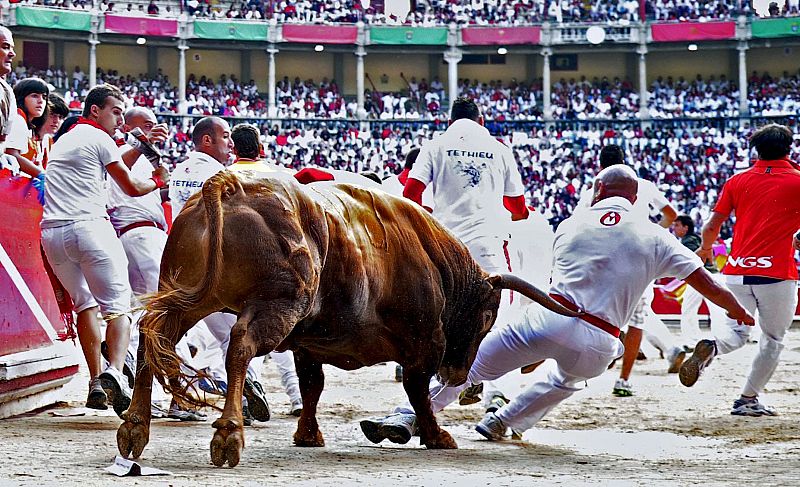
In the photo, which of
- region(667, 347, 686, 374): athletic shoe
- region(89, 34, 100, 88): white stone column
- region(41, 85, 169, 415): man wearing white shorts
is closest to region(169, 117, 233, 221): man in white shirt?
region(41, 85, 169, 415): man wearing white shorts

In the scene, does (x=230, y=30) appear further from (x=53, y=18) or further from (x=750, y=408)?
(x=750, y=408)

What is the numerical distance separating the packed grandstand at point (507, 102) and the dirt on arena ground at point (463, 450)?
31460mm

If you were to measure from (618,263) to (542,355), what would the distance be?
23.5 inches

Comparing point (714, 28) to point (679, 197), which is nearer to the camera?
point (679, 197)

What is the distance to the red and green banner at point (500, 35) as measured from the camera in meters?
48.9

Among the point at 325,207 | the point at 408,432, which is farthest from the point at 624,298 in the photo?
the point at 325,207

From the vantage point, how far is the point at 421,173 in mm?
7395

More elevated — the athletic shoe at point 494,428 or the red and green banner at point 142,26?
the red and green banner at point 142,26

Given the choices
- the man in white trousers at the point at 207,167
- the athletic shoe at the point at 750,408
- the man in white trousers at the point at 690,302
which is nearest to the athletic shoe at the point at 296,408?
the man in white trousers at the point at 207,167

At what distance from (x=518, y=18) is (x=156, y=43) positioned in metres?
16.1

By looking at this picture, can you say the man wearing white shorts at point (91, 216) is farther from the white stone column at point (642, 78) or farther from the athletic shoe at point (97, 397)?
the white stone column at point (642, 78)

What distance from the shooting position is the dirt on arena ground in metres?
4.12

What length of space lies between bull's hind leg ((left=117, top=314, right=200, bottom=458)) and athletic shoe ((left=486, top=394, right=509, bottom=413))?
278 centimetres

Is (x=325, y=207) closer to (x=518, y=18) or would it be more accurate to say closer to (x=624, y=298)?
(x=624, y=298)
